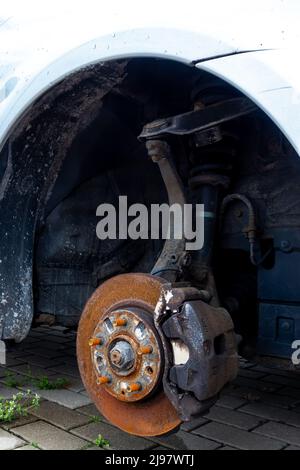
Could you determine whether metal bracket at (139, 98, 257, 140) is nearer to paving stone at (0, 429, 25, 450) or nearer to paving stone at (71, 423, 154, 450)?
paving stone at (71, 423, 154, 450)

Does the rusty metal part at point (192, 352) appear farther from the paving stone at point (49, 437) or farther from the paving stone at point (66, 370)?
the paving stone at point (66, 370)

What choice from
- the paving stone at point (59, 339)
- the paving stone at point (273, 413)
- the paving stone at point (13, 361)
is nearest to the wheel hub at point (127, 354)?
the paving stone at point (273, 413)

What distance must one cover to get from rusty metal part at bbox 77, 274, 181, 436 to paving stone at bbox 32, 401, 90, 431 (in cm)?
43

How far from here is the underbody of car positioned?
4.99 ft

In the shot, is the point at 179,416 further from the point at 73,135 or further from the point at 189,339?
the point at 73,135

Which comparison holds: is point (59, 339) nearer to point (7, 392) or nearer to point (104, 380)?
point (7, 392)

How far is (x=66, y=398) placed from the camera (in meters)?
2.43

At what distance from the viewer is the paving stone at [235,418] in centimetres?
212

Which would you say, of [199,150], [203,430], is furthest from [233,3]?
[203,430]

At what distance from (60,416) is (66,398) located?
0.82 ft

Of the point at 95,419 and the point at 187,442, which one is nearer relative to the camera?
the point at 187,442

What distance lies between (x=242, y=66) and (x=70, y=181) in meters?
1.29

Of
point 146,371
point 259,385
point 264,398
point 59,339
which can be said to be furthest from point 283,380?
point 59,339

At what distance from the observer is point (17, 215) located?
2129 millimetres
